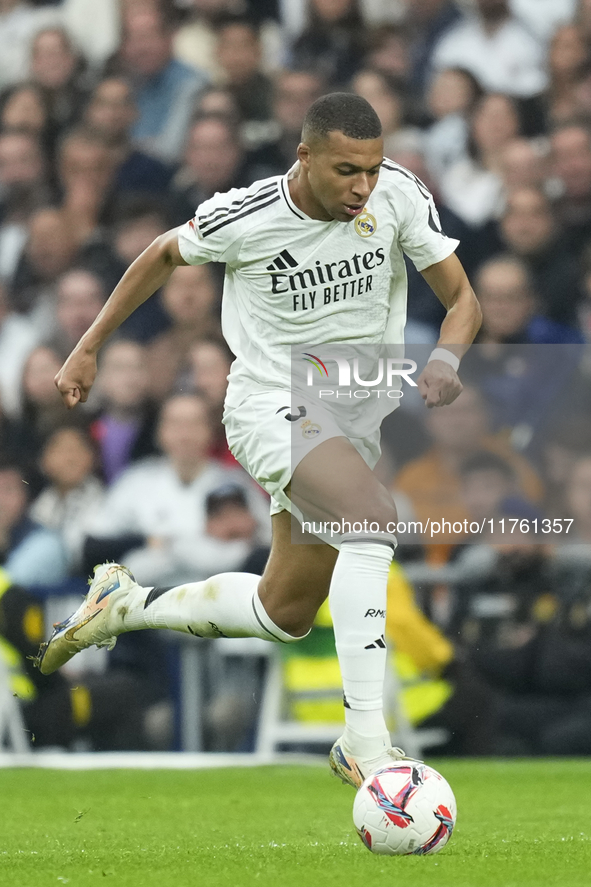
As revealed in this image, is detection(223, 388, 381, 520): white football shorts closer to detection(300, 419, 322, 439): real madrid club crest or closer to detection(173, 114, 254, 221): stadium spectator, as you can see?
detection(300, 419, 322, 439): real madrid club crest

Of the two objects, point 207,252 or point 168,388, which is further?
point 168,388

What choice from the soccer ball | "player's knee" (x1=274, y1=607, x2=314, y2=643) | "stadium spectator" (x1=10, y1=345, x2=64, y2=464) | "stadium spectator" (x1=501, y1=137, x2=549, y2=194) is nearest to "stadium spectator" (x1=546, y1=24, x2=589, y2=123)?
"stadium spectator" (x1=501, y1=137, x2=549, y2=194)

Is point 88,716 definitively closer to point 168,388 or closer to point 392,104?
point 168,388

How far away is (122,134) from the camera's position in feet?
31.4

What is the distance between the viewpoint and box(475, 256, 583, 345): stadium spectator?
7.87 m

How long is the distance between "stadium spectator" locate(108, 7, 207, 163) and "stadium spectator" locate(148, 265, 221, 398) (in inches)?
57.0

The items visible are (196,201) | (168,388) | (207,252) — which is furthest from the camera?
(196,201)

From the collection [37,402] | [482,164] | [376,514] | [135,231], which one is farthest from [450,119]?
[376,514]

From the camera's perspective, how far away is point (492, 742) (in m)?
7.29

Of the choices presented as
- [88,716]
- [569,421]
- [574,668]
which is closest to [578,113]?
[569,421]

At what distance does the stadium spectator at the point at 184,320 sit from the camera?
849cm

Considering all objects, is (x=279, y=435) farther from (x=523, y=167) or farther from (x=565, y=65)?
(x=565, y=65)

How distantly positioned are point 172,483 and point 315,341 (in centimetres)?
351

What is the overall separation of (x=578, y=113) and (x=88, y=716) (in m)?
4.76
